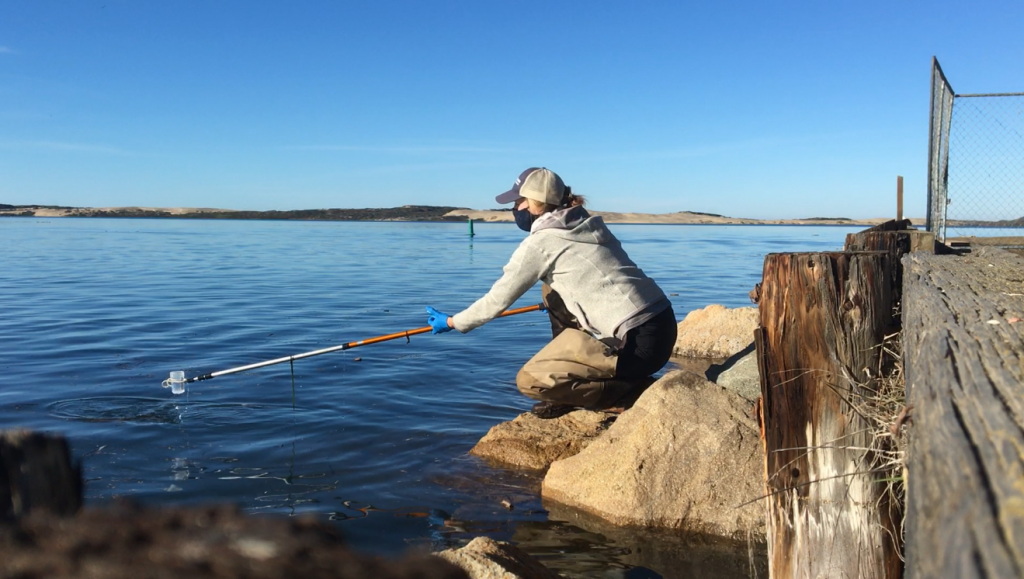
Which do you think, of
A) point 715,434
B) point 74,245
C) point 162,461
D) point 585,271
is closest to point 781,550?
point 715,434

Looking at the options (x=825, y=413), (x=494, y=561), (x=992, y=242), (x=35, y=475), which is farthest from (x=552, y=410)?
(x=992, y=242)

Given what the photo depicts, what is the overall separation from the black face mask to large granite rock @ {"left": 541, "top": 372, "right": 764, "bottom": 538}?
5.45ft

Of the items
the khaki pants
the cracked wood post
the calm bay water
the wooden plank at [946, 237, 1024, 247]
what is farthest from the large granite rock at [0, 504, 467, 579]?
the wooden plank at [946, 237, 1024, 247]

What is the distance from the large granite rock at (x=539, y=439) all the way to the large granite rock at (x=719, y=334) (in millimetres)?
4845

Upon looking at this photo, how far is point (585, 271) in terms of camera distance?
577cm

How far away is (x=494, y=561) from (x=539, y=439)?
284 centimetres

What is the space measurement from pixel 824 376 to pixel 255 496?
12.8ft

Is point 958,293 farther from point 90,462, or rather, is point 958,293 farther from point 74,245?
point 74,245

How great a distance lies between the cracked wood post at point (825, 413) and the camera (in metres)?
3.21

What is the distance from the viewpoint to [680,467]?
4992 mm

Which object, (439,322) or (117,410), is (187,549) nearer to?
(439,322)

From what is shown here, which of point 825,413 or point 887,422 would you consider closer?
point 887,422

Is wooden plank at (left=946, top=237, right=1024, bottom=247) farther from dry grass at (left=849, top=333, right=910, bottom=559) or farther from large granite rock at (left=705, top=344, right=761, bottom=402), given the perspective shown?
dry grass at (left=849, top=333, right=910, bottom=559)

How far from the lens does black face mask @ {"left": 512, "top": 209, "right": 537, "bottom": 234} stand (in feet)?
20.3
